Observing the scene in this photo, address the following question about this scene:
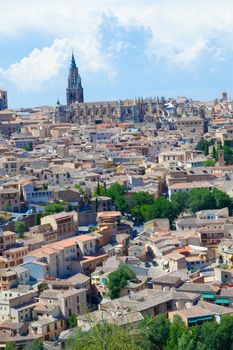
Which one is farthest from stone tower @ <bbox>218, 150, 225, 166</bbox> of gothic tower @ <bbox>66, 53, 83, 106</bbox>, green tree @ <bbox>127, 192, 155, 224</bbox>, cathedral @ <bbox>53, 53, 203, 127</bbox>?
gothic tower @ <bbox>66, 53, 83, 106</bbox>

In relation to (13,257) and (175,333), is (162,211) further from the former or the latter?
(175,333)

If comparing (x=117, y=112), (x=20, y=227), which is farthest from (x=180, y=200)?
(x=117, y=112)

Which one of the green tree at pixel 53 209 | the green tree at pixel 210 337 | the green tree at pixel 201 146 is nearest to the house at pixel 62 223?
the green tree at pixel 53 209

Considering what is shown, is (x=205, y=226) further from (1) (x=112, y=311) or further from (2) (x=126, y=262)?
(1) (x=112, y=311)

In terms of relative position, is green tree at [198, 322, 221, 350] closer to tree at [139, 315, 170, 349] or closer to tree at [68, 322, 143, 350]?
tree at [139, 315, 170, 349]

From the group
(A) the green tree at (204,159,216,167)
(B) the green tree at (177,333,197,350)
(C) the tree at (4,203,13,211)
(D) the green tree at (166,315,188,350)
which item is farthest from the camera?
(A) the green tree at (204,159,216,167)

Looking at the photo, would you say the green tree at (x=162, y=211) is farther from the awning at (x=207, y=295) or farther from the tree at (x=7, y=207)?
the awning at (x=207, y=295)
